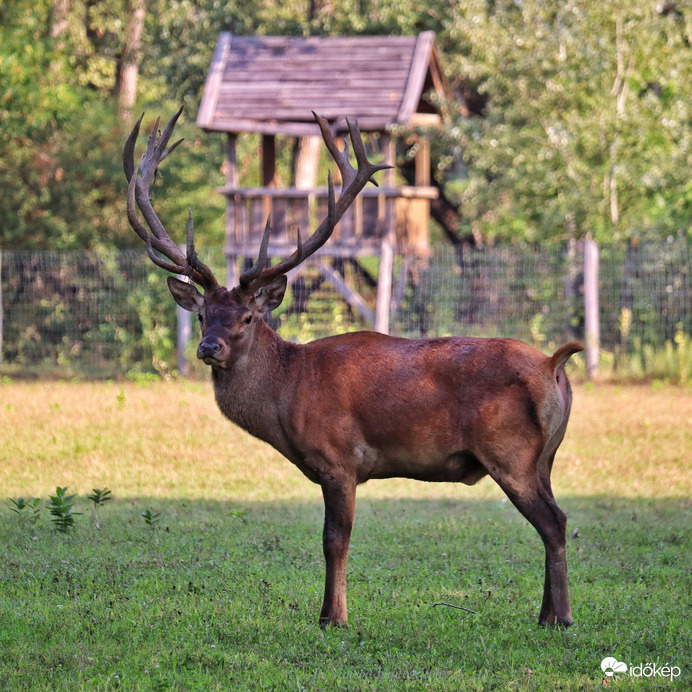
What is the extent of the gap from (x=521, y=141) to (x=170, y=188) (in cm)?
851

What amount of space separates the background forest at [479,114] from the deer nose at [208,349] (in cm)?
1401

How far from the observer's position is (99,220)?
78.6ft

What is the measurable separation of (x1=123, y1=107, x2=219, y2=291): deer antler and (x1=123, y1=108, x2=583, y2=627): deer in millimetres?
40

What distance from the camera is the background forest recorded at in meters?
19.9

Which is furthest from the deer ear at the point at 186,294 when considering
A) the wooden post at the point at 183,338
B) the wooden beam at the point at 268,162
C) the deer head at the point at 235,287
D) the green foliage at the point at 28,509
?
the wooden beam at the point at 268,162

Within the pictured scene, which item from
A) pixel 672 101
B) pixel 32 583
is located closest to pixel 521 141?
pixel 672 101

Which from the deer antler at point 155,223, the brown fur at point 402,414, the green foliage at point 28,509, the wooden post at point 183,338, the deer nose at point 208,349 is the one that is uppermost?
the deer antler at point 155,223

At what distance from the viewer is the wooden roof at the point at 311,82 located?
63.0 feet

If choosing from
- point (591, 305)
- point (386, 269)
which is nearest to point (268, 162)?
point (386, 269)

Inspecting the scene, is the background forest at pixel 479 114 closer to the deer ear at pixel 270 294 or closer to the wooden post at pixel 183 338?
the wooden post at pixel 183 338

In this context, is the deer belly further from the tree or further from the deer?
the tree

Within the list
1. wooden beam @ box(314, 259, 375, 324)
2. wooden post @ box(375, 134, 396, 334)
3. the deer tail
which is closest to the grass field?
the deer tail

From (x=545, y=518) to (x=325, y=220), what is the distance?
2.44 m

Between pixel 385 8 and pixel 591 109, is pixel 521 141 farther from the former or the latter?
pixel 385 8
